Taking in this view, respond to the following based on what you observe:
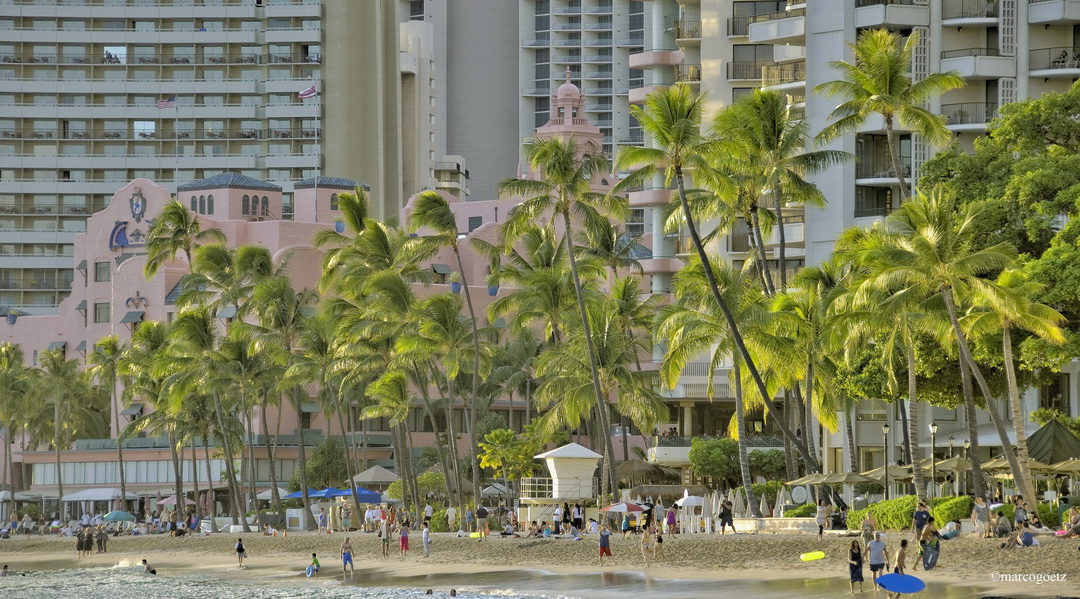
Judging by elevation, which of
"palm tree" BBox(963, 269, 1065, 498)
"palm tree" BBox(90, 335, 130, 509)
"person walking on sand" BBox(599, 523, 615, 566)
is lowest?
"person walking on sand" BBox(599, 523, 615, 566)

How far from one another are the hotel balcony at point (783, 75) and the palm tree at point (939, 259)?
3052cm

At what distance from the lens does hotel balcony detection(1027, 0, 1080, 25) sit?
216ft

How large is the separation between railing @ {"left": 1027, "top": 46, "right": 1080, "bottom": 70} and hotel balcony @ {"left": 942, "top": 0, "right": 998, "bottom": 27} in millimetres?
2144

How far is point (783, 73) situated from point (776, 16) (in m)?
2.74

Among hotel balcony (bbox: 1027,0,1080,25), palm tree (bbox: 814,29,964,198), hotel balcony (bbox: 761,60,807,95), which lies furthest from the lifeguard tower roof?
hotel balcony (bbox: 1027,0,1080,25)

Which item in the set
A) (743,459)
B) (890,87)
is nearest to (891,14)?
(890,87)

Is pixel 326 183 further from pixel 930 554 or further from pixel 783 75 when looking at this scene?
pixel 930 554

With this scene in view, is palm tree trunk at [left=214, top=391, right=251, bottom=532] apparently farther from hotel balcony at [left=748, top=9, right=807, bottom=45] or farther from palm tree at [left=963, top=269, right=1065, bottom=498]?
palm tree at [left=963, top=269, right=1065, bottom=498]

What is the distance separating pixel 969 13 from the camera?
68062 mm

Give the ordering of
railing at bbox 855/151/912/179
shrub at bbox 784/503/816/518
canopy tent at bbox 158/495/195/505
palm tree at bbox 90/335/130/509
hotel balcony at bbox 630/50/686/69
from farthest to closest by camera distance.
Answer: palm tree at bbox 90/335/130/509 < canopy tent at bbox 158/495/195/505 < hotel balcony at bbox 630/50/686/69 < railing at bbox 855/151/912/179 < shrub at bbox 784/503/816/518

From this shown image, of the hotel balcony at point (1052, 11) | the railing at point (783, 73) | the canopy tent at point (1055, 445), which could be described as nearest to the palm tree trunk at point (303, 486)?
the railing at point (783, 73)

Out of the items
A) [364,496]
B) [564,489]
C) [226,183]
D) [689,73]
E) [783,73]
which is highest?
[689,73]

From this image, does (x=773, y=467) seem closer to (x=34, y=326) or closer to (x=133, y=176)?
(x=34, y=326)

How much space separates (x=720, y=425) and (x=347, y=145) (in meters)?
51.5
